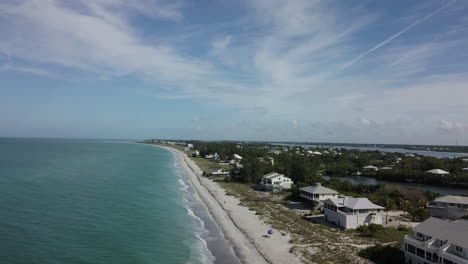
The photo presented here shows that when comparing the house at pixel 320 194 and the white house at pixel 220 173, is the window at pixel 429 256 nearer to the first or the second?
the house at pixel 320 194

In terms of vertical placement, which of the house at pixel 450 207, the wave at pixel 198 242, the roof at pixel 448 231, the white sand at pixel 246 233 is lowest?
the wave at pixel 198 242

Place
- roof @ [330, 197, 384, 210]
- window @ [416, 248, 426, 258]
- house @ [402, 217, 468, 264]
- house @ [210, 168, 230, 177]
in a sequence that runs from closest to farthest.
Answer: house @ [402, 217, 468, 264] < window @ [416, 248, 426, 258] < roof @ [330, 197, 384, 210] < house @ [210, 168, 230, 177]

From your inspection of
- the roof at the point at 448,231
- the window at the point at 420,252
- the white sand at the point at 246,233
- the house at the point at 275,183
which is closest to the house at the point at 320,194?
the white sand at the point at 246,233

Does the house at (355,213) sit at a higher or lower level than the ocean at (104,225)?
higher

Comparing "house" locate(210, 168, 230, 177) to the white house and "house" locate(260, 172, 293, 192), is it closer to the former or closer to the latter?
the white house

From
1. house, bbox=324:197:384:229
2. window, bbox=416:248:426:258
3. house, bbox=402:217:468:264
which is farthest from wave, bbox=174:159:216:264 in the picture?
window, bbox=416:248:426:258

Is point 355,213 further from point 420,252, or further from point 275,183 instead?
point 275,183

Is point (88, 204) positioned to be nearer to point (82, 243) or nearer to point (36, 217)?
point (36, 217)
